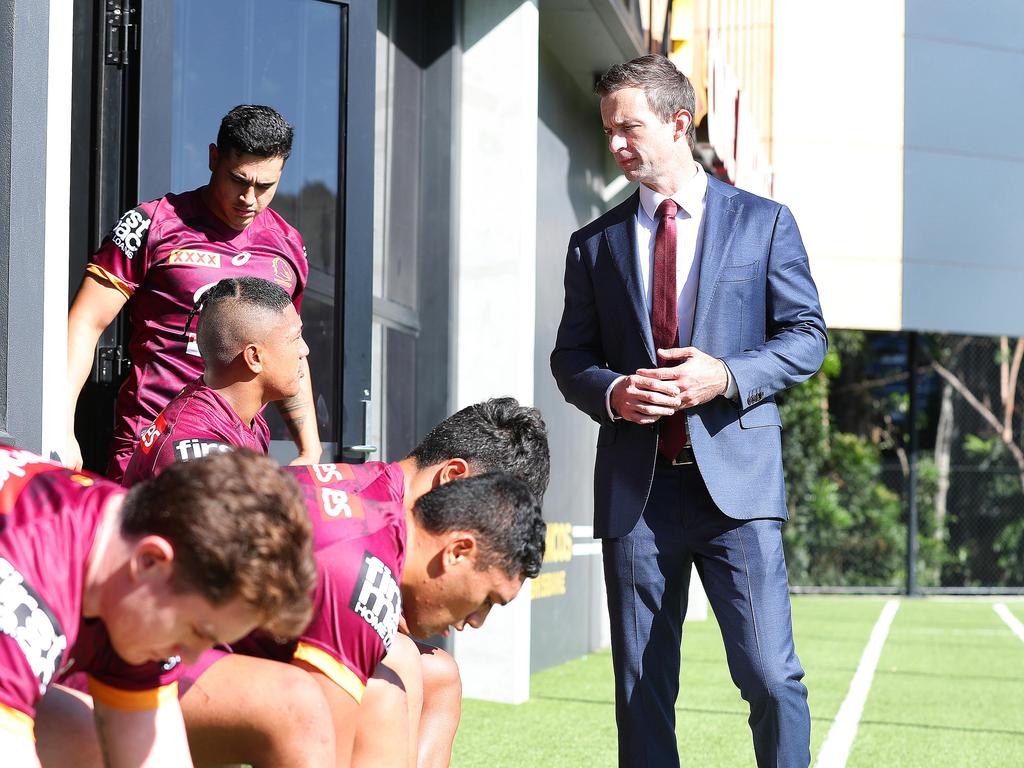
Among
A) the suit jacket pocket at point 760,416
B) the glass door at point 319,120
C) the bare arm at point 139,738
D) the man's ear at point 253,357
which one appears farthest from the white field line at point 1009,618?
the bare arm at point 139,738

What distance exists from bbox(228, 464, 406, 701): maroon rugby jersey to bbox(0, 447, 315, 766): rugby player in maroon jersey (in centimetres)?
50

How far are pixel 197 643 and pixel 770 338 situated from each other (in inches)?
81.0

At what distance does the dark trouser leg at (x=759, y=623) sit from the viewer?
323 centimetres

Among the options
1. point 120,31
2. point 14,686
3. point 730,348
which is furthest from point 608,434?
point 120,31

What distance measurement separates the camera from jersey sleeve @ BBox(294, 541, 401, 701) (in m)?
2.42

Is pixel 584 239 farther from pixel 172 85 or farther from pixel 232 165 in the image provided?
pixel 172 85

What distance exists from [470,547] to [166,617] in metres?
0.79

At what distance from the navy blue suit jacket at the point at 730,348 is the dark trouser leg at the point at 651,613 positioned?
0.20 ft

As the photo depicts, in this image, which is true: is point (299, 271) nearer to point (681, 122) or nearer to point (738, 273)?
point (681, 122)

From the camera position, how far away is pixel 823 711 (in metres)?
6.37

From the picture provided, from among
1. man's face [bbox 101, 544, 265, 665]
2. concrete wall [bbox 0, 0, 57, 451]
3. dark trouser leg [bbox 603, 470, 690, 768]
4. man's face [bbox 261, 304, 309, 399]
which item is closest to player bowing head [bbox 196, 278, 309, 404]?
man's face [bbox 261, 304, 309, 399]

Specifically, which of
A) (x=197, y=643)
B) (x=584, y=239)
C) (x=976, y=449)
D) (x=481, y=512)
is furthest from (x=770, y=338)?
(x=976, y=449)

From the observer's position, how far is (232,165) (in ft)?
12.3

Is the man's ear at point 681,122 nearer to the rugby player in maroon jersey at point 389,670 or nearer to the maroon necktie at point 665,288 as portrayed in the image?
the maroon necktie at point 665,288
